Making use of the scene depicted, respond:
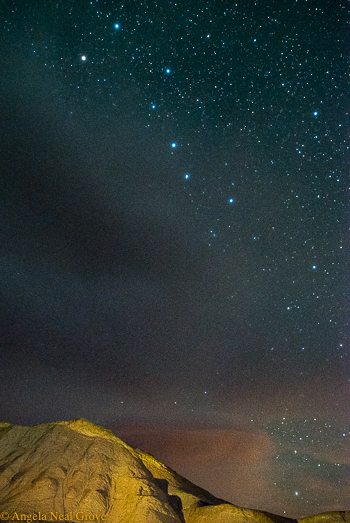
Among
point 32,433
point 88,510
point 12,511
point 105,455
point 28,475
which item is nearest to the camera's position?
point 12,511

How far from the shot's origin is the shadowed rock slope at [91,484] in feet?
80.6

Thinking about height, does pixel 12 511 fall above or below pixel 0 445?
below

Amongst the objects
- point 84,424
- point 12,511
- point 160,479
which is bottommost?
point 12,511

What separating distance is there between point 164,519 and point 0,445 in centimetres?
1578

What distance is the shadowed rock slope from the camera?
80.6ft

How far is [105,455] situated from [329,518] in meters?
20.9

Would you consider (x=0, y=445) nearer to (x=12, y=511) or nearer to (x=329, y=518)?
(x=12, y=511)

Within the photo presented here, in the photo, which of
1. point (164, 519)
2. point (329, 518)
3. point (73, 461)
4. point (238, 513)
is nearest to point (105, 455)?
point (73, 461)

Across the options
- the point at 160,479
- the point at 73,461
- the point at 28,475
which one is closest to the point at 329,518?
the point at 160,479

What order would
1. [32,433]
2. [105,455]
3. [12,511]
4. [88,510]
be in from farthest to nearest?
[32,433] → [105,455] → [88,510] → [12,511]

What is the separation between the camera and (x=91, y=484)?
26.9 metres

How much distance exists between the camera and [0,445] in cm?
3148

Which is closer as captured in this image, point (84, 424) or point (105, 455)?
point (105, 455)

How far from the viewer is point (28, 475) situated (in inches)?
1083
